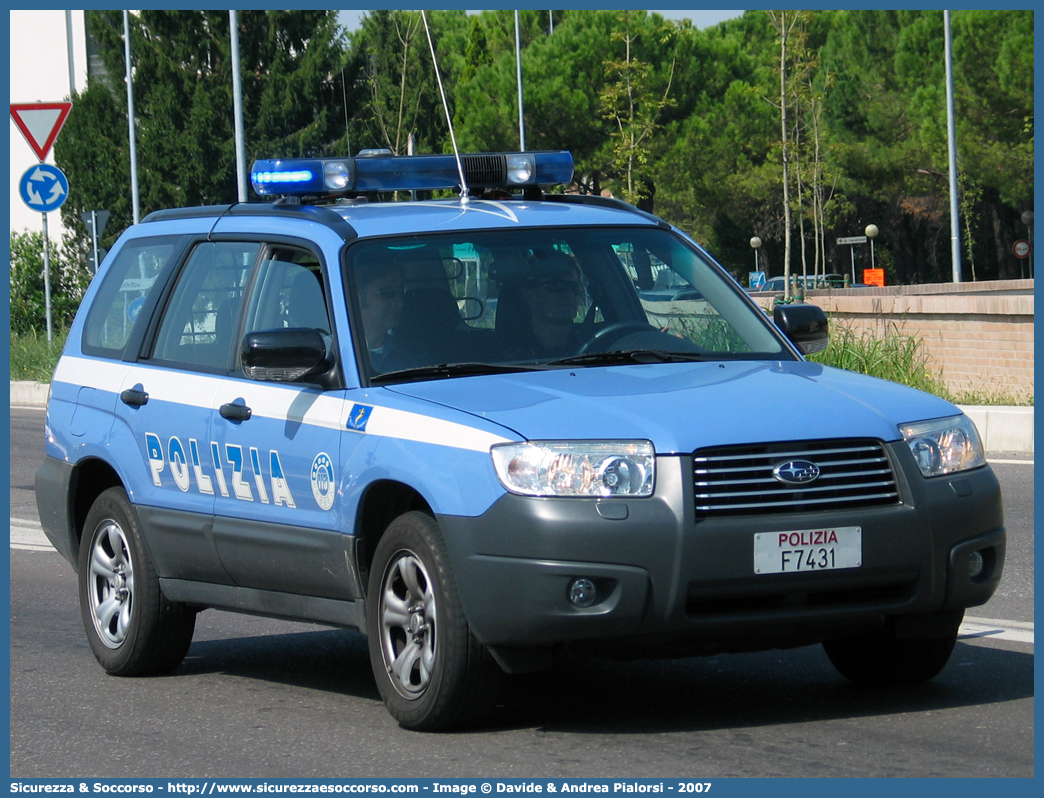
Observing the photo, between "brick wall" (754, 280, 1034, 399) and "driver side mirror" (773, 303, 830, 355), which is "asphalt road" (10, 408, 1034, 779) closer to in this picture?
"driver side mirror" (773, 303, 830, 355)

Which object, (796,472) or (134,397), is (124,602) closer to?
(134,397)

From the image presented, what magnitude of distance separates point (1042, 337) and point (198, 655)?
39.1ft

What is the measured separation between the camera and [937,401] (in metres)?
5.71

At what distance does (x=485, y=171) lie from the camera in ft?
24.4

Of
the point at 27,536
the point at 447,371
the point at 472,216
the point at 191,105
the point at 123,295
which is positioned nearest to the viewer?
the point at 447,371

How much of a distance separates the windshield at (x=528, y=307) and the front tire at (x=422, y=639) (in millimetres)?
699

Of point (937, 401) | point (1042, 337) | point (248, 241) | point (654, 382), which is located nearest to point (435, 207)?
point (248, 241)

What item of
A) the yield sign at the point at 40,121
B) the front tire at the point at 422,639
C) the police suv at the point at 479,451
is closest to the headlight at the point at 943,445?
the police suv at the point at 479,451

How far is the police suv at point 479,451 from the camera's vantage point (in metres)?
5.09

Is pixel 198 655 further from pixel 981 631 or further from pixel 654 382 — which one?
pixel 981 631

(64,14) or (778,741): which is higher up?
(64,14)

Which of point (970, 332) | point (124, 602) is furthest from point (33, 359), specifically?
point (124, 602)

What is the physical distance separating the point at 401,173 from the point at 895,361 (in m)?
11.7

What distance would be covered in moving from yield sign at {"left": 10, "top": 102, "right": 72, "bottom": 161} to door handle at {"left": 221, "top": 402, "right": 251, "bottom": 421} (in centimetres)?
1687
